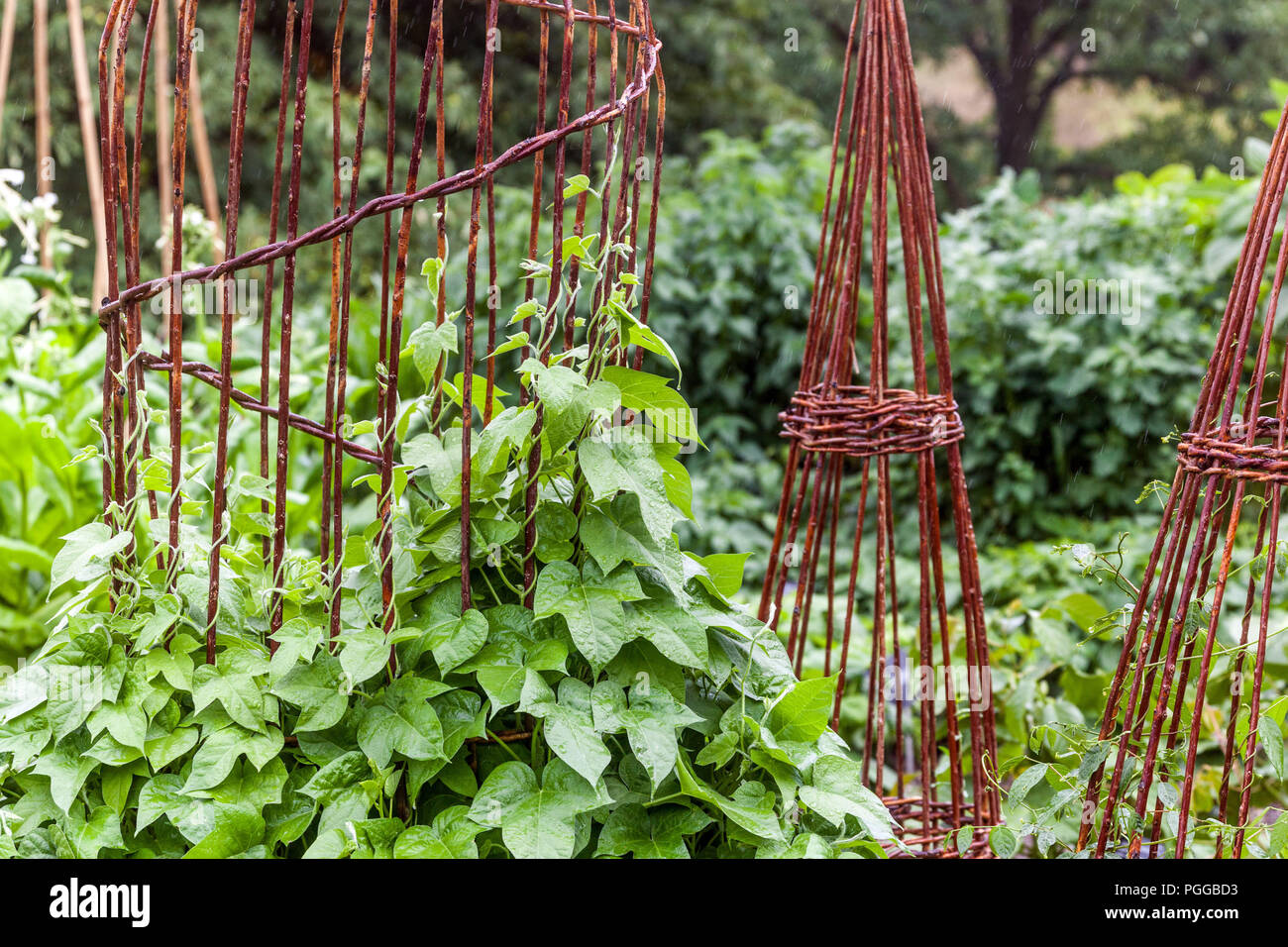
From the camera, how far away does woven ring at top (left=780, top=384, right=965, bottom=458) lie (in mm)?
1740

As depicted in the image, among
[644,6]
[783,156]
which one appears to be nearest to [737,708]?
[644,6]

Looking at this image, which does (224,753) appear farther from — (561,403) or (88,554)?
(561,403)

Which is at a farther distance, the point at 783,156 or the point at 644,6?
the point at 783,156

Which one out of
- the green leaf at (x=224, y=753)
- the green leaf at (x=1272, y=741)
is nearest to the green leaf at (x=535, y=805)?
the green leaf at (x=224, y=753)

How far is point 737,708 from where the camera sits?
→ 118 cm

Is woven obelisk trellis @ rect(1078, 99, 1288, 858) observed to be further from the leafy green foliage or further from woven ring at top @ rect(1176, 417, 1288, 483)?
the leafy green foliage

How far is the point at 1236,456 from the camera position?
121cm

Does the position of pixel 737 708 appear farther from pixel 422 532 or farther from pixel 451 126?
pixel 451 126

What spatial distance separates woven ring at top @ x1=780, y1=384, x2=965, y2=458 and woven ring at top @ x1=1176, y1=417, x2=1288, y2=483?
49 centimetres

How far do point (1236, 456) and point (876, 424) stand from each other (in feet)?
2.02

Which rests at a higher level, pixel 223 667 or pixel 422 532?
pixel 422 532

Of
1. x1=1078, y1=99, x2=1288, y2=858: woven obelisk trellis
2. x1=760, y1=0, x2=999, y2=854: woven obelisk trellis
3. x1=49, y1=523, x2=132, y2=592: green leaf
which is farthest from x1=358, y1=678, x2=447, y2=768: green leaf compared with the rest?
x1=1078, y1=99, x2=1288, y2=858: woven obelisk trellis
